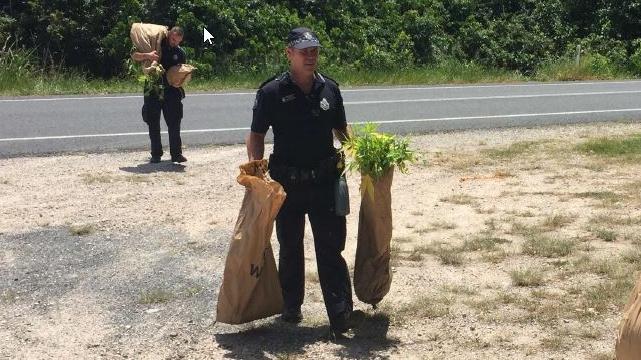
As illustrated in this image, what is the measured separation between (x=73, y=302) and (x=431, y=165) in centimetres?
588

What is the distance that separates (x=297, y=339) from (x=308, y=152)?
111cm

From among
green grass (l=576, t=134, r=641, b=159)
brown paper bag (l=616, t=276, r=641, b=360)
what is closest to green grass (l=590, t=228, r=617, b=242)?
green grass (l=576, t=134, r=641, b=159)

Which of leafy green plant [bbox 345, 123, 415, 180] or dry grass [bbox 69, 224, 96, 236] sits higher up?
leafy green plant [bbox 345, 123, 415, 180]

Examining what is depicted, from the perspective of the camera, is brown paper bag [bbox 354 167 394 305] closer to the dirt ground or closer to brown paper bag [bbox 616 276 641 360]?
the dirt ground

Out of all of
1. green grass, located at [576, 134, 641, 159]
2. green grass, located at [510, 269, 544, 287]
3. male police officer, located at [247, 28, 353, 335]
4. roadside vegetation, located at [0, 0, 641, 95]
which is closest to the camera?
male police officer, located at [247, 28, 353, 335]

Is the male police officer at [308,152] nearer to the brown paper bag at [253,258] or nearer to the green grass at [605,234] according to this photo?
the brown paper bag at [253,258]

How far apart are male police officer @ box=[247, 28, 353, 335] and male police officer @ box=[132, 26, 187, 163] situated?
534 cm

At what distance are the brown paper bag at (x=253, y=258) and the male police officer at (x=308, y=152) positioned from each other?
7.5 inches

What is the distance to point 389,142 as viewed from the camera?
576cm

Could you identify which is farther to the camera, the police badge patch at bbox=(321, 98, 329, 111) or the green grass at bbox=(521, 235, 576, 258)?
the green grass at bbox=(521, 235, 576, 258)

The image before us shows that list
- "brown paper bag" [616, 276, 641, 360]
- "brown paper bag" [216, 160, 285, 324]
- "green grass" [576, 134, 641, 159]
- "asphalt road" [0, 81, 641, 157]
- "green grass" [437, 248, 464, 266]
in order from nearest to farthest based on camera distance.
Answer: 1. "brown paper bag" [616, 276, 641, 360]
2. "brown paper bag" [216, 160, 285, 324]
3. "green grass" [437, 248, 464, 266]
4. "green grass" [576, 134, 641, 159]
5. "asphalt road" [0, 81, 641, 157]

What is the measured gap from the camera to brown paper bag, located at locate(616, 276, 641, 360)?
3.33 metres

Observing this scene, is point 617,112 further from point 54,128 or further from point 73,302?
point 73,302

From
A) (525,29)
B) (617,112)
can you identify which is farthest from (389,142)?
(525,29)
